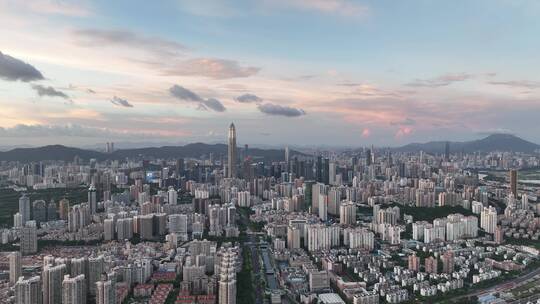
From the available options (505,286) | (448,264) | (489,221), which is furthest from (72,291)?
(489,221)

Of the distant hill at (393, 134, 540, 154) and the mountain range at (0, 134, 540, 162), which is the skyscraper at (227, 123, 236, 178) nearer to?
the mountain range at (0, 134, 540, 162)

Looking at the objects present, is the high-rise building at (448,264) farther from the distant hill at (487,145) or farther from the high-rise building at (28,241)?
the distant hill at (487,145)

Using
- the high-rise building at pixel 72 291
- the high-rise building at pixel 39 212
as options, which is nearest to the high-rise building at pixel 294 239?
the high-rise building at pixel 72 291

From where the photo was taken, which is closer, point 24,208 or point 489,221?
point 489,221

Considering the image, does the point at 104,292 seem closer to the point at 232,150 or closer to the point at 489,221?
the point at 489,221

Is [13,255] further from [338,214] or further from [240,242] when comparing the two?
[338,214]

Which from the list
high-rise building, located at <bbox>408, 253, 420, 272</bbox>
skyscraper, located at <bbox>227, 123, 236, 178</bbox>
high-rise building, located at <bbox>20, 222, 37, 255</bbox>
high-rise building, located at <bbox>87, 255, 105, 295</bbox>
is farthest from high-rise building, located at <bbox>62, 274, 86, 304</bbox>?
skyscraper, located at <bbox>227, 123, 236, 178</bbox>

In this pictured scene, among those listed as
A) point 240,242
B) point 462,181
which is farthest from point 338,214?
point 462,181
